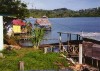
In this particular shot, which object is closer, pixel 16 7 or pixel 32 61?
pixel 32 61

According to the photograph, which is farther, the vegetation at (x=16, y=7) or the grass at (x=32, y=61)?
the vegetation at (x=16, y=7)

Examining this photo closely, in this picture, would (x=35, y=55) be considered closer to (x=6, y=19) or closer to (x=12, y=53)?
(x=12, y=53)

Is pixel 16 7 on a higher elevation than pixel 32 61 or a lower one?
higher

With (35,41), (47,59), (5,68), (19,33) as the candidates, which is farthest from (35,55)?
(19,33)

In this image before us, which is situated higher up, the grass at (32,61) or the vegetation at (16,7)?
the vegetation at (16,7)

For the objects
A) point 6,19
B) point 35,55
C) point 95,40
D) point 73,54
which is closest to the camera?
point 35,55

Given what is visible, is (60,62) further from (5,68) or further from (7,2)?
(7,2)

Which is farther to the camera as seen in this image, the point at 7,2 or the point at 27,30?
the point at 27,30

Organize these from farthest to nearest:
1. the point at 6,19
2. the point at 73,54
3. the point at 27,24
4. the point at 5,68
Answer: the point at 27,24 → the point at 6,19 → the point at 73,54 → the point at 5,68

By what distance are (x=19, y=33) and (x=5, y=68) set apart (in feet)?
146

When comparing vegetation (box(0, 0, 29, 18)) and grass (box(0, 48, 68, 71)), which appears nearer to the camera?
grass (box(0, 48, 68, 71))

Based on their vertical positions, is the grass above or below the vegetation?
below

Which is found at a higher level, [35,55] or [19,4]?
[19,4]

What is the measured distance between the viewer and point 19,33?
67688 millimetres
